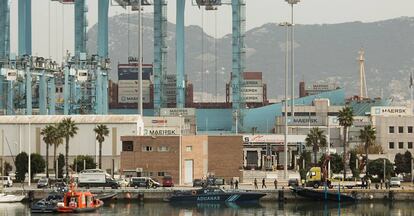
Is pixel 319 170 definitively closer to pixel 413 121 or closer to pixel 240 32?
pixel 413 121

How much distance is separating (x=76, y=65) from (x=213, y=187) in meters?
60.4

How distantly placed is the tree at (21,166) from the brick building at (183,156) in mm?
9614

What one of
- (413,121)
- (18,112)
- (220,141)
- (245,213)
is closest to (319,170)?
(220,141)

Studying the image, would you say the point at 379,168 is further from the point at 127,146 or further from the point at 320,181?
the point at 127,146

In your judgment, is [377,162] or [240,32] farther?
[240,32]

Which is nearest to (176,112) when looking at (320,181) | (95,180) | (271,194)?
(320,181)

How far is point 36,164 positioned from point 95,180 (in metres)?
13.0

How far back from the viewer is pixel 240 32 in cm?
14400

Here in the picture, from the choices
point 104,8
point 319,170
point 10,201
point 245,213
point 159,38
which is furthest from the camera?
point 159,38

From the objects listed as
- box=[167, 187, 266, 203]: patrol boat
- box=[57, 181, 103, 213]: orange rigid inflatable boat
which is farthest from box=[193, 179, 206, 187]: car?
box=[57, 181, 103, 213]: orange rigid inflatable boat

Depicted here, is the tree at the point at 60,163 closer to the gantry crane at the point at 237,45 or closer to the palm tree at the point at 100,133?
the palm tree at the point at 100,133

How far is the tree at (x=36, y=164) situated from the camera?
9706cm

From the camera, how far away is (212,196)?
3164 inches

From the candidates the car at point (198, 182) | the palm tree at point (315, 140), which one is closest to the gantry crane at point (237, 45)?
the palm tree at point (315, 140)
